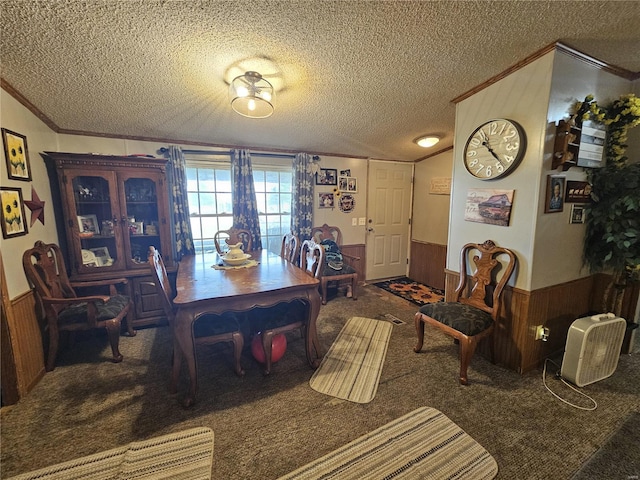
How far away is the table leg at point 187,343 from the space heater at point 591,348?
2695 millimetres

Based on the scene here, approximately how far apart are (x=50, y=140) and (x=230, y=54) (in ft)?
7.12

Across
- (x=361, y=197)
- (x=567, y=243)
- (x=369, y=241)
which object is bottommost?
(x=369, y=241)

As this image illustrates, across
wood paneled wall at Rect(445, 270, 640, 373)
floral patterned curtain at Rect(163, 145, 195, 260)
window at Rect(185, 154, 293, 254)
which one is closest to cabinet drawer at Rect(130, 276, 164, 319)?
floral patterned curtain at Rect(163, 145, 195, 260)

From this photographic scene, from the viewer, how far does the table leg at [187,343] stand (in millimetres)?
1785

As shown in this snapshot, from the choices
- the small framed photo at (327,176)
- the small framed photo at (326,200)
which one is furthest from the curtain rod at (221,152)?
the small framed photo at (326,200)

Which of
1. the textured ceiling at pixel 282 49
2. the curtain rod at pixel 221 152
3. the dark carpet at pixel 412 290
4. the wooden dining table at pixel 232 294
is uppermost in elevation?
the textured ceiling at pixel 282 49

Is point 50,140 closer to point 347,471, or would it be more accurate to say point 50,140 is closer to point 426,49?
point 426,49

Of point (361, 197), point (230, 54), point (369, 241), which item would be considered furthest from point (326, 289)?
point (230, 54)

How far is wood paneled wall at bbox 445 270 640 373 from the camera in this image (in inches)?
85.7

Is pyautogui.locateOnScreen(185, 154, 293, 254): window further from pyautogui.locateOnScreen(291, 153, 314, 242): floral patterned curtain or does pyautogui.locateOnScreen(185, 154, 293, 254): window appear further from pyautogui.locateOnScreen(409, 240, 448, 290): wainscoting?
pyautogui.locateOnScreen(409, 240, 448, 290): wainscoting

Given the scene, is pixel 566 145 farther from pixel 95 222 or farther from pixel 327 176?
pixel 95 222

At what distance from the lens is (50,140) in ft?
8.86

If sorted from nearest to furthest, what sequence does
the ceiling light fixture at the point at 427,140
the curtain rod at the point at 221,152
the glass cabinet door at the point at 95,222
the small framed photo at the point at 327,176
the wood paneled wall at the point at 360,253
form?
1. the glass cabinet door at the point at 95,222
2. the curtain rod at the point at 221,152
3. the ceiling light fixture at the point at 427,140
4. the small framed photo at the point at 327,176
5. the wood paneled wall at the point at 360,253

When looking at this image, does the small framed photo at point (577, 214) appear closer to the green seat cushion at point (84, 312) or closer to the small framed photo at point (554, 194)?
the small framed photo at point (554, 194)
